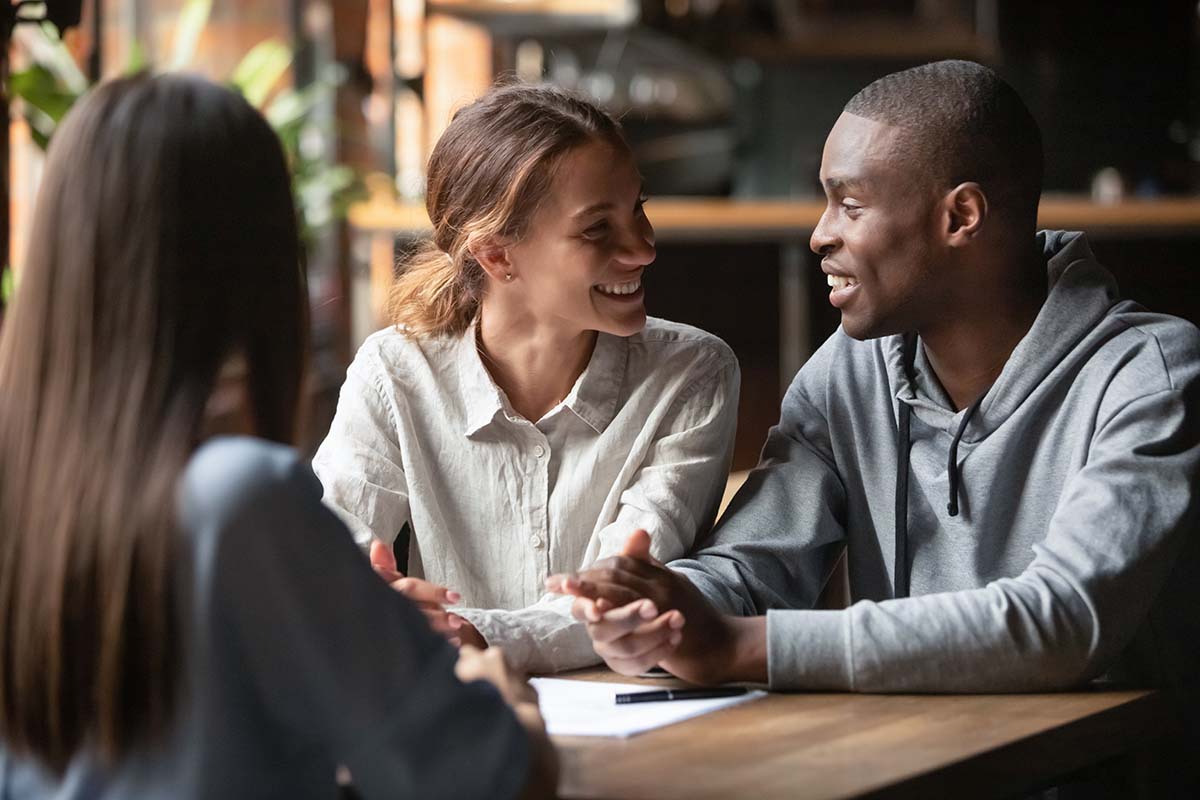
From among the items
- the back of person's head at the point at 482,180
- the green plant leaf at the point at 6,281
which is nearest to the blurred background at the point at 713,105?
the green plant leaf at the point at 6,281

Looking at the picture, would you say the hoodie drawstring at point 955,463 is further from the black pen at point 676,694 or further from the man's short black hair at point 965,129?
the black pen at point 676,694

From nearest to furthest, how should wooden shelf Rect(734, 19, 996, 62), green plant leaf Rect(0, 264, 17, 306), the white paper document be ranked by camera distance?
the white paper document, green plant leaf Rect(0, 264, 17, 306), wooden shelf Rect(734, 19, 996, 62)

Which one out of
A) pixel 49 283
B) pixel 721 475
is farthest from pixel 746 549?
pixel 49 283

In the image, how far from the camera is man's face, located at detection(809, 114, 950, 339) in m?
1.59

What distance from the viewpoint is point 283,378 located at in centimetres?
98

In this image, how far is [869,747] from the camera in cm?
114

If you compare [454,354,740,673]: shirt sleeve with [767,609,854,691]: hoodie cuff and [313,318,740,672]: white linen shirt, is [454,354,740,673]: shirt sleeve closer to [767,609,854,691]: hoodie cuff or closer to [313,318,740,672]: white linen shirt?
[313,318,740,672]: white linen shirt

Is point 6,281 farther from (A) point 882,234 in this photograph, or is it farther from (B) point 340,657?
(B) point 340,657

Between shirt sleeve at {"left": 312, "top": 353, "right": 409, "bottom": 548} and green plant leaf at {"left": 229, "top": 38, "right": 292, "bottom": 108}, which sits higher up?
green plant leaf at {"left": 229, "top": 38, "right": 292, "bottom": 108}

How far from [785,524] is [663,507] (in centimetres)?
13

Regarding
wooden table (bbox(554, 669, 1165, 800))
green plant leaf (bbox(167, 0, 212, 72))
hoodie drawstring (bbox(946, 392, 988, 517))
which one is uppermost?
green plant leaf (bbox(167, 0, 212, 72))

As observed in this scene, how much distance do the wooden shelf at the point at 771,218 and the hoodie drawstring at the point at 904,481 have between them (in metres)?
3.15

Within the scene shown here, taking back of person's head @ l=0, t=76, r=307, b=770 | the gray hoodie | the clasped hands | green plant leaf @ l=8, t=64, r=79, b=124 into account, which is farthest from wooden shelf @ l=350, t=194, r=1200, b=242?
back of person's head @ l=0, t=76, r=307, b=770

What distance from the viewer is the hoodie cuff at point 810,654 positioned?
1313 millimetres
